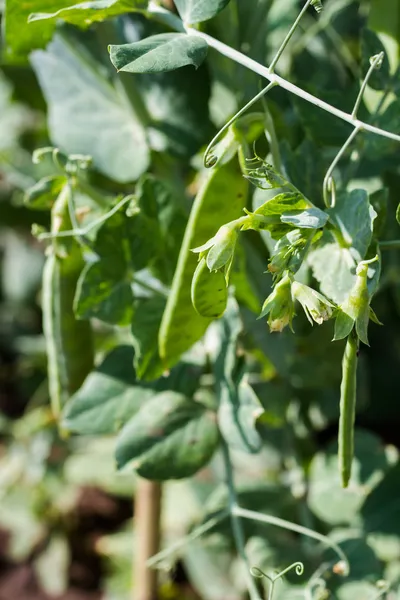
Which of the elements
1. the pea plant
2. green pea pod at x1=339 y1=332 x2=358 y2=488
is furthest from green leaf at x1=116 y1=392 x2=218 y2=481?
green pea pod at x1=339 y1=332 x2=358 y2=488

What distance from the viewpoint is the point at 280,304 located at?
572 mm

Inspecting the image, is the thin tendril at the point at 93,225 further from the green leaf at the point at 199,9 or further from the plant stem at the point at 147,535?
the plant stem at the point at 147,535

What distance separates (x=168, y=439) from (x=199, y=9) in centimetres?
44

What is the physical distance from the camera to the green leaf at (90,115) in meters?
0.97

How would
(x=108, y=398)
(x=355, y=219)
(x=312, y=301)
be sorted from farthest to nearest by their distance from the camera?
(x=108, y=398), (x=355, y=219), (x=312, y=301)

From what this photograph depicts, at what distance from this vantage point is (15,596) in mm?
1636

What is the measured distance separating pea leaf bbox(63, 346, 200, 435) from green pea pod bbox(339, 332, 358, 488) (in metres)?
0.27

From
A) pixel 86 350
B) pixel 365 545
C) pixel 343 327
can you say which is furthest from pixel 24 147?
pixel 343 327

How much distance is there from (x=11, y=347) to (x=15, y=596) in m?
0.65

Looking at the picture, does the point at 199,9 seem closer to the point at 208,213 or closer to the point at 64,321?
the point at 208,213

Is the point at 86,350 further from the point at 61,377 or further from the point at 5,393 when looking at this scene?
the point at 5,393

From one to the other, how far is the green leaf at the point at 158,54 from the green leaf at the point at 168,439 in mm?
393

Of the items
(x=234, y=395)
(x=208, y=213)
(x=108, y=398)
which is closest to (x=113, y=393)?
(x=108, y=398)

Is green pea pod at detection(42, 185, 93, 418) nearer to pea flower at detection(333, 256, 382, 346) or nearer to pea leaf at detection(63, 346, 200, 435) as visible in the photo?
pea leaf at detection(63, 346, 200, 435)
